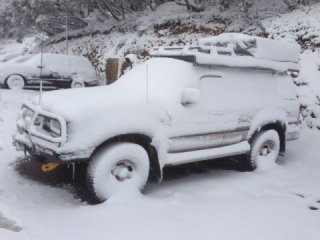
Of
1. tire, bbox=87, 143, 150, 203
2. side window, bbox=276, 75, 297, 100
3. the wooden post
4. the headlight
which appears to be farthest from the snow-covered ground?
the wooden post

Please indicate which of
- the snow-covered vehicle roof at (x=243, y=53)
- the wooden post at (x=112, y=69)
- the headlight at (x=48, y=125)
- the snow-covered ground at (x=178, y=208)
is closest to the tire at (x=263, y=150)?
the snow-covered ground at (x=178, y=208)

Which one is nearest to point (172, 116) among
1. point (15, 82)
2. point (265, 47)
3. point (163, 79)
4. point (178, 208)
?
point (163, 79)

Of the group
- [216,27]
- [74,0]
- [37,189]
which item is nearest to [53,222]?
[37,189]

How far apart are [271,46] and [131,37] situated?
9636 millimetres

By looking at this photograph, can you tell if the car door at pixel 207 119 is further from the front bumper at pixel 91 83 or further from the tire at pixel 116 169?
the front bumper at pixel 91 83

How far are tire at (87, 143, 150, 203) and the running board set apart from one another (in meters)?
0.43

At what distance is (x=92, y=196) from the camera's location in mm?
4785

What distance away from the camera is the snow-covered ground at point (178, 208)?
4066mm

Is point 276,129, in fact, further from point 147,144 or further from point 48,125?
point 48,125

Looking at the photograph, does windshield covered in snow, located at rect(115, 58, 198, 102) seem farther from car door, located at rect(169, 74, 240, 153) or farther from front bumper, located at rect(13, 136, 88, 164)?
front bumper, located at rect(13, 136, 88, 164)

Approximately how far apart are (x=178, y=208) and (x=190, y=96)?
4.77 feet

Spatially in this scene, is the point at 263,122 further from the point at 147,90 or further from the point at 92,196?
the point at 92,196

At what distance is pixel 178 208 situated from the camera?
4.75m

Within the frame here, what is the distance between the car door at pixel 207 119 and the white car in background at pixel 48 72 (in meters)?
8.20
